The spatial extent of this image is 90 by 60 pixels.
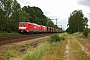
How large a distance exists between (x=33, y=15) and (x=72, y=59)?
9891cm

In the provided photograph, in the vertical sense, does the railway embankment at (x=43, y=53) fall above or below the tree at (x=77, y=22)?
below

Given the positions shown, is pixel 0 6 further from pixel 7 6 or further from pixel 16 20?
pixel 16 20

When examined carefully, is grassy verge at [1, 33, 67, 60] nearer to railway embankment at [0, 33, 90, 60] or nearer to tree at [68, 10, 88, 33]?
railway embankment at [0, 33, 90, 60]

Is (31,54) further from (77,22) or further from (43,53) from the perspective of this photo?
(77,22)

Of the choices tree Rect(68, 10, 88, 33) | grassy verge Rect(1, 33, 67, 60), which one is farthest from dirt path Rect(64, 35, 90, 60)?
tree Rect(68, 10, 88, 33)

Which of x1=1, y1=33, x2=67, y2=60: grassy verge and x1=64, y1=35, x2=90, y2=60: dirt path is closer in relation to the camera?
x1=1, y1=33, x2=67, y2=60: grassy verge

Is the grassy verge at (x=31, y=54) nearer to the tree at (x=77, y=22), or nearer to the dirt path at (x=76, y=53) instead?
the dirt path at (x=76, y=53)

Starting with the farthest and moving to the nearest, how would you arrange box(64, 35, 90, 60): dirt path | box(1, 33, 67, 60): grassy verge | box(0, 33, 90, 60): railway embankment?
box(64, 35, 90, 60): dirt path < box(0, 33, 90, 60): railway embankment < box(1, 33, 67, 60): grassy verge

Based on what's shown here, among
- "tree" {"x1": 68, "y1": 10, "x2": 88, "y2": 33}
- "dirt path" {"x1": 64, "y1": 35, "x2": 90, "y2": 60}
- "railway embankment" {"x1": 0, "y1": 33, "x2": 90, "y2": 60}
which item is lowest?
"dirt path" {"x1": 64, "y1": 35, "x2": 90, "y2": 60}

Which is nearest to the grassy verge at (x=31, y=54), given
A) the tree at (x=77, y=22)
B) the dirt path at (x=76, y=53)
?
the dirt path at (x=76, y=53)

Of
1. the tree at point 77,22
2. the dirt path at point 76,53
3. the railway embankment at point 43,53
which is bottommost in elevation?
the dirt path at point 76,53

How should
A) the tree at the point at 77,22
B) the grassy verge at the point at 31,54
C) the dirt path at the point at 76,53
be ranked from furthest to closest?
the tree at the point at 77,22, the dirt path at the point at 76,53, the grassy verge at the point at 31,54

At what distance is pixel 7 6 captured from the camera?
67.8 m

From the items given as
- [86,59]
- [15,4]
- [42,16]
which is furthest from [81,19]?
[86,59]
